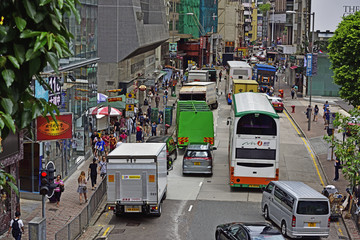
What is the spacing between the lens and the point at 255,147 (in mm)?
29031

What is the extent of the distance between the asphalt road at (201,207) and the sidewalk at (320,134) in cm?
51

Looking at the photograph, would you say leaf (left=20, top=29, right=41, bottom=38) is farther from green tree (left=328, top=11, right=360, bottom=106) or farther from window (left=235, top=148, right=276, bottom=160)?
green tree (left=328, top=11, right=360, bottom=106)

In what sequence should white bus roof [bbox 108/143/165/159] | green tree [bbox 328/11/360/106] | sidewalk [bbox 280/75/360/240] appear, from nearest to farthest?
white bus roof [bbox 108/143/165/159] → sidewalk [bbox 280/75/360/240] → green tree [bbox 328/11/360/106]

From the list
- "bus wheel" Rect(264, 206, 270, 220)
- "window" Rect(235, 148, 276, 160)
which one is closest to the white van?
"bus wheel" Rect(264, 206, 270, 220)

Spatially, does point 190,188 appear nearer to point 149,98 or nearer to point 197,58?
point 149,98

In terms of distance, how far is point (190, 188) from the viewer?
3148 cm

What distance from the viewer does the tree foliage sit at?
6.52m

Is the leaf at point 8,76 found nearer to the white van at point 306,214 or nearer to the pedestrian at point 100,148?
the white van at point 306,214

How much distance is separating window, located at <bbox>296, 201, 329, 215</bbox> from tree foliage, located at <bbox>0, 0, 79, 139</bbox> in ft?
54.9

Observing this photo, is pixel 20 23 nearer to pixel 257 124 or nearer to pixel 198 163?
pixel 257 124

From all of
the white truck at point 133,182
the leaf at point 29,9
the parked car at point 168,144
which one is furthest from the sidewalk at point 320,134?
the leaf at point 29,9

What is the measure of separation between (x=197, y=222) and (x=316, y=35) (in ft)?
199

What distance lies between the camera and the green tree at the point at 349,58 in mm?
36250

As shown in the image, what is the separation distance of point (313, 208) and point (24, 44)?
17.5m
